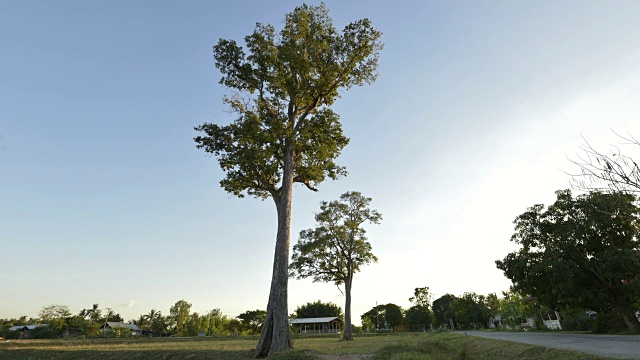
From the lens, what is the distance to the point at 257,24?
1858 cm

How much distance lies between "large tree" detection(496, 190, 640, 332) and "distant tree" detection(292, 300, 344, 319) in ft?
219

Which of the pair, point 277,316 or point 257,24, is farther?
point 257,24

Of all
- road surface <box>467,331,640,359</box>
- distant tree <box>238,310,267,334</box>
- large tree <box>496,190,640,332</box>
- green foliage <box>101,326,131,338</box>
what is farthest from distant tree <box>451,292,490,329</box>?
green foliage <box>101,326,131,338</box>

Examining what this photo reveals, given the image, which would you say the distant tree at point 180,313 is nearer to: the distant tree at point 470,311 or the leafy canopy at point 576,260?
the distant tree at point 470,311

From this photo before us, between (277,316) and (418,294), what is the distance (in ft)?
251

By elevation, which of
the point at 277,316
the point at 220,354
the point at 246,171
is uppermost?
the point at 246,171

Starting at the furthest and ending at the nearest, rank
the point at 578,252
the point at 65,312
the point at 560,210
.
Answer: the point at 65,312, the point at 560,210, the point at 578,252

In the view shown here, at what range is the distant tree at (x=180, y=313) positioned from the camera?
77.7 meters

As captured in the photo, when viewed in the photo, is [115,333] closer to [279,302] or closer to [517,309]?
[279,302]

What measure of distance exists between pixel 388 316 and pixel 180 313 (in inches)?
2138

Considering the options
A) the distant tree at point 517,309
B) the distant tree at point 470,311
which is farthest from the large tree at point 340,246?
the distant tree at point 470,311

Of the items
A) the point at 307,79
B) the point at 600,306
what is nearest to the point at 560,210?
the point at 600,306

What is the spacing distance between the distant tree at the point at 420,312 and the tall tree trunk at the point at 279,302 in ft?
246

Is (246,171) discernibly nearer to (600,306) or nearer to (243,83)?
(243,83)
